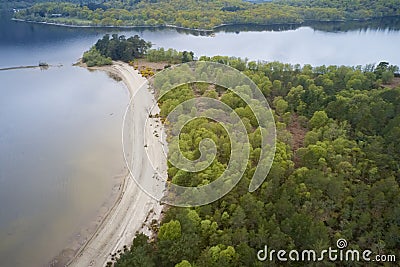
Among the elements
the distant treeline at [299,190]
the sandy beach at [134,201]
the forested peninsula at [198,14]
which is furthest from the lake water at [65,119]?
the forested peninsula at [198,14]

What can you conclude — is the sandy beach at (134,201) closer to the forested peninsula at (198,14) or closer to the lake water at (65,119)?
the lake water at (65,119)

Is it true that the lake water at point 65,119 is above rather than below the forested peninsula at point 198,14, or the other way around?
below

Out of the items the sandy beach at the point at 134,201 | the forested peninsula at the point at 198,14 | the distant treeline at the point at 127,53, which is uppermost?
the forested peninsula at the point at 198,14

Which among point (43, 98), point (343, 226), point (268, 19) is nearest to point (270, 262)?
point (343, 226)

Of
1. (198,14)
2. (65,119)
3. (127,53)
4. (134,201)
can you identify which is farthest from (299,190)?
(198,14)

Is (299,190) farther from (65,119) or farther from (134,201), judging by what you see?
(65,119)

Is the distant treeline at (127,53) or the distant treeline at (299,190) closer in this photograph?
the distant treeline at (299,190)
